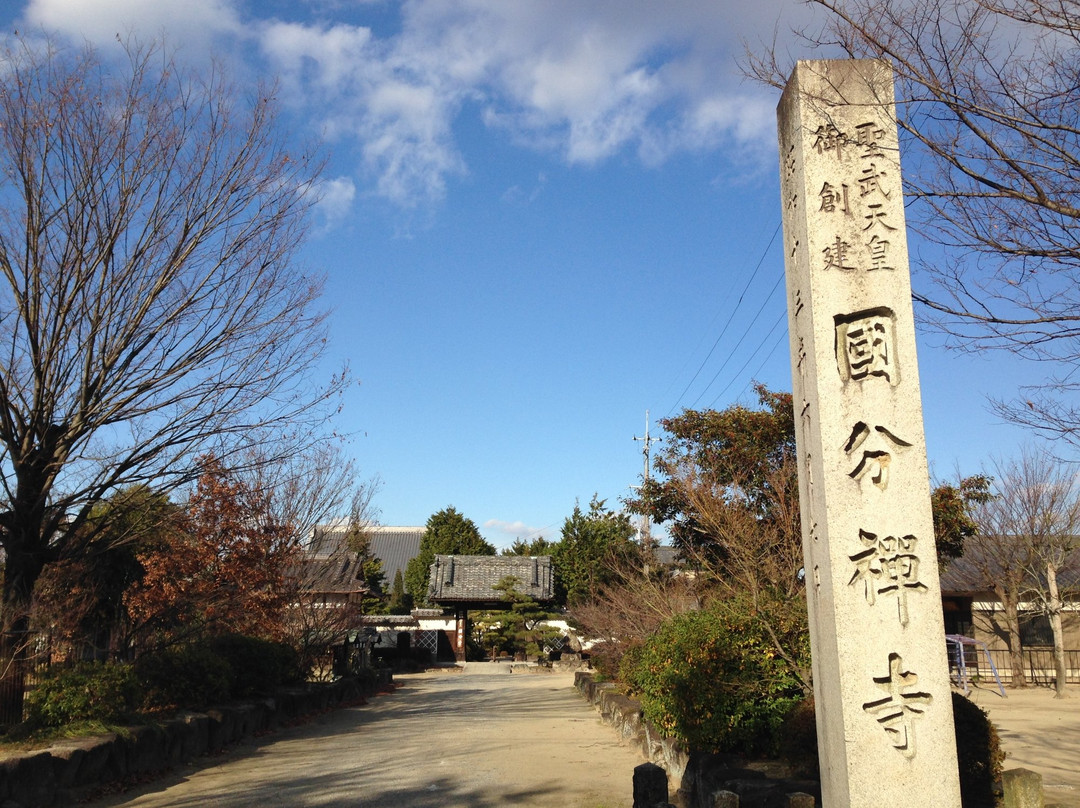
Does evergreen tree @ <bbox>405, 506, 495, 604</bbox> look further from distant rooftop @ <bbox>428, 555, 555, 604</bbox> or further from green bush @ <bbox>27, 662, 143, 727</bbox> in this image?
green bush @ <bbox>27, 662, 143, 727</bbox>

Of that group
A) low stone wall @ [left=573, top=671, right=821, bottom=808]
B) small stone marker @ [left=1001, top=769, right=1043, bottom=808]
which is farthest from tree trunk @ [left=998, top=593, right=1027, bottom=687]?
small stone marker @ [left=1001, top=769, right=1043, bottom=808]

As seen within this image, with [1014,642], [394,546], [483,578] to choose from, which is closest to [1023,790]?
[1014,642]

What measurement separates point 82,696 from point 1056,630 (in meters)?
20.3

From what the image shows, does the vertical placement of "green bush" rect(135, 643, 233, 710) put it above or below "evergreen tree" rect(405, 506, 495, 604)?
below

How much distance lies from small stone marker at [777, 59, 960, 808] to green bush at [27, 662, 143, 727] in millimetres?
7395

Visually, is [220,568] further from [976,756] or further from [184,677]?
[976,756]

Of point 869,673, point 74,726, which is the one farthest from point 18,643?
point 869,673

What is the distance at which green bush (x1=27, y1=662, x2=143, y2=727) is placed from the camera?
334 inches

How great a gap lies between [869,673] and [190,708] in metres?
9.48

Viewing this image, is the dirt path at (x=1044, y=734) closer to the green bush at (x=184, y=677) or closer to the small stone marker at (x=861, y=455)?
the small stone marker at (x=861, y=455)

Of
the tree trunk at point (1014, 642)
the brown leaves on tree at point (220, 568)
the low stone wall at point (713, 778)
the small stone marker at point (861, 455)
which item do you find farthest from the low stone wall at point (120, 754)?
the tree trunk at point (1014, 642)

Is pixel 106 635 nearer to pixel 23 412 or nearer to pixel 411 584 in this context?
pixel 23 412

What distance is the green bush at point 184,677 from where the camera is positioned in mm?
10906

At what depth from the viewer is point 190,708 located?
440 inches
